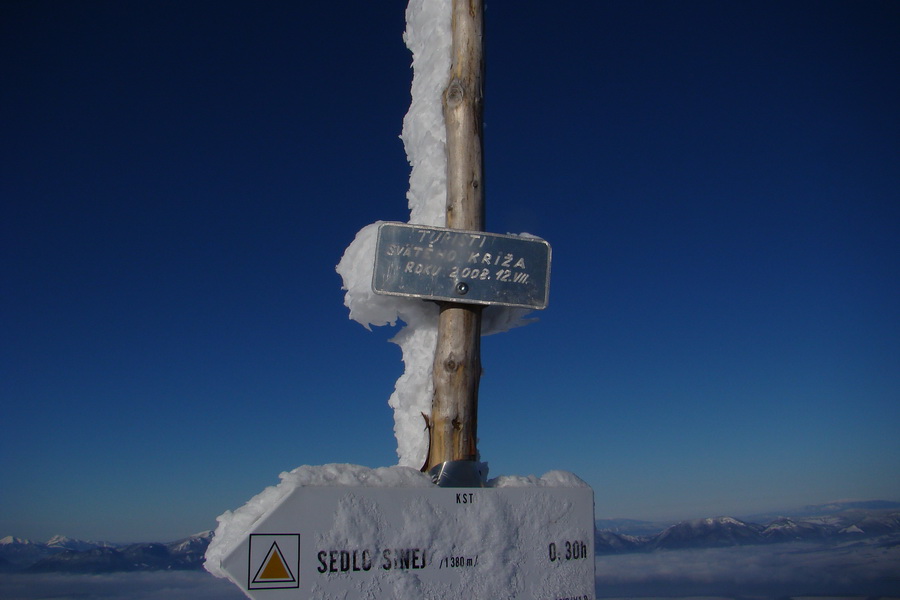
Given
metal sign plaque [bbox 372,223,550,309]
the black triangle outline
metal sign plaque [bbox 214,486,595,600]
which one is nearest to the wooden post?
metal sign plaque [bbox 372,223,550,309]

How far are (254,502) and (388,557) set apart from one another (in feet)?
1.43

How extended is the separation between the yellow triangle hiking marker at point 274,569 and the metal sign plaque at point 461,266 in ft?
3.34

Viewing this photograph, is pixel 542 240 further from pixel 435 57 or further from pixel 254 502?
pixel 254 502

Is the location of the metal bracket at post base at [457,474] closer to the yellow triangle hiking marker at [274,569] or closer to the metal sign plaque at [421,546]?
the metal sign plaque at [421,546]

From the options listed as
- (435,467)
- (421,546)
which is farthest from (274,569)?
(435,467)

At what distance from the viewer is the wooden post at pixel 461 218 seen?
8.36ft

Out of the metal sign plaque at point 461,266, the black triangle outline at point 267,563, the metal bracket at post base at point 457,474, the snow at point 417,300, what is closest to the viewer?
the black triangle outline at point 267,563

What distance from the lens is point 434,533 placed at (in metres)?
2.04

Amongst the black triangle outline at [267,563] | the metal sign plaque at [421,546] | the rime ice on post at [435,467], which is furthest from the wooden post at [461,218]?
the black triangle outline at [267,563]

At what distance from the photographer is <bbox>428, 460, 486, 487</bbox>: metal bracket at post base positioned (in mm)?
2289

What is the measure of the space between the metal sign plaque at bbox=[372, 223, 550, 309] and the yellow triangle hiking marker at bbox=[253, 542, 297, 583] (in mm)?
1018

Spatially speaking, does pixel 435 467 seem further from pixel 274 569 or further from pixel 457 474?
pixel 274 569

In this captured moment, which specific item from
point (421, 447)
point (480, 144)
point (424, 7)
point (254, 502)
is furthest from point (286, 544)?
point (424, 7)

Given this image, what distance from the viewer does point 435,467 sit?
7.80ft
